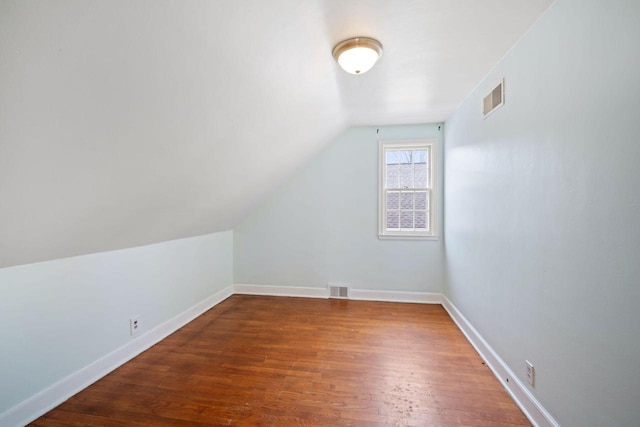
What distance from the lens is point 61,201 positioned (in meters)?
1.39

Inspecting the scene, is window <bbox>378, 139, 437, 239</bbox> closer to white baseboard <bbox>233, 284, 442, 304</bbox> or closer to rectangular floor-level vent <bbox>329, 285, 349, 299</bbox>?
white baseboard <bbox>233, 284, 442, 304</bbox>

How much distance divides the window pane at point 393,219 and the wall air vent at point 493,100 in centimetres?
174

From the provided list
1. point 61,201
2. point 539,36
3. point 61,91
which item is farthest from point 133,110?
point 539,36

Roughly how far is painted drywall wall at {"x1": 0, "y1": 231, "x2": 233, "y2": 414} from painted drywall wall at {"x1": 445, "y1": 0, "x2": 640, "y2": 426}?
298 centimetres

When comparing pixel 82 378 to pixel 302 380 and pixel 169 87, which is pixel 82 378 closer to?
pixel 302 380

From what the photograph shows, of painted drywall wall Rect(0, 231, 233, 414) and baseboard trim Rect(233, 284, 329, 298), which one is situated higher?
painted drywall wall Rect(0, 231, 233, 414)

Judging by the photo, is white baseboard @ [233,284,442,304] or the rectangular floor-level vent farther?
the rectangular floor-level vent

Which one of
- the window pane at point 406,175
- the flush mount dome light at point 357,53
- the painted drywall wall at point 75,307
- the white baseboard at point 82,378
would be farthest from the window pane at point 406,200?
the white baseboard at point 82,378

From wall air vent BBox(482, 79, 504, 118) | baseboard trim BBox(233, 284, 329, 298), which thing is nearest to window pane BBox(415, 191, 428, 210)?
wall air vent BBox(482, 79, 504, 118)

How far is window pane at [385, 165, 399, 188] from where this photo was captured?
12.6 ft

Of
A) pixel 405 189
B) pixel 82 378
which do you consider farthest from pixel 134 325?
pixel 405 189

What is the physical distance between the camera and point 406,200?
3.81m

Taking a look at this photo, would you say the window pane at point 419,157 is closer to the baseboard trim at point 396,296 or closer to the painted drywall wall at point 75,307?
the baseboard trim at point 396,296

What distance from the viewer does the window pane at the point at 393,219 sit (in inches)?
151
